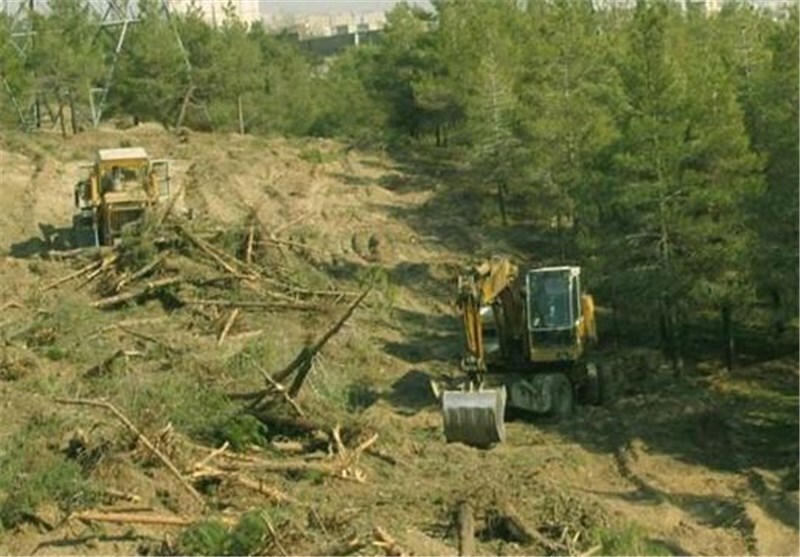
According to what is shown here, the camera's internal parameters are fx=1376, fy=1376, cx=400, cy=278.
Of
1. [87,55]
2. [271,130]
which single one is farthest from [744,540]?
[271,130]

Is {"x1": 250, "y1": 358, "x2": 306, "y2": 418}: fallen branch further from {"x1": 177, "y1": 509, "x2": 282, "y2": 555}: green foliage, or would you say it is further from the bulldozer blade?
{"x1": 177, "y1": 509, "x2": 282, "y2": 555}: green foliage

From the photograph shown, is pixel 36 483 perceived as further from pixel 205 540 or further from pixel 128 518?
pixel 205 540

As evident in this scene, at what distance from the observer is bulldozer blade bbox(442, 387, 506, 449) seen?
18.5m

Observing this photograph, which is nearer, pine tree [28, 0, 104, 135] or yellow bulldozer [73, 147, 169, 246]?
yellow bulldozer [73, 147, 169, 246]

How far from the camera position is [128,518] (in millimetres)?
14227

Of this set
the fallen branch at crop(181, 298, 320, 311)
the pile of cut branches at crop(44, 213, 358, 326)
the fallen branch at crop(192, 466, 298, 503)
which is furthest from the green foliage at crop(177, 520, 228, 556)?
the fallen branch at crop(181, 298, 320, 311)

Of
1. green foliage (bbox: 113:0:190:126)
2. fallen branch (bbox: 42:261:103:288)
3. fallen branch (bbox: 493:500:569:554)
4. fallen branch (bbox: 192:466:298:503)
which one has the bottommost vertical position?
fallen branch (bbox: 493:500:569:554)

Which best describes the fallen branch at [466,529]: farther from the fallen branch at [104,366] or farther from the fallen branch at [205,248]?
the fallen branch at [205,248]

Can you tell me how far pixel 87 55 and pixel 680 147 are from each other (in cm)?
3057

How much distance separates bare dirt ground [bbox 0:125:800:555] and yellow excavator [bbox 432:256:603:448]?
449mm

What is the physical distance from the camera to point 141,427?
16094mm

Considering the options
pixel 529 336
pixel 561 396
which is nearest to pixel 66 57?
pixel 529 336

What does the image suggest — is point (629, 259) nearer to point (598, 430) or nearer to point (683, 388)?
point (683, 388)

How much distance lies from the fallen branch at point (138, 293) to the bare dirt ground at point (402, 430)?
0.24 m
